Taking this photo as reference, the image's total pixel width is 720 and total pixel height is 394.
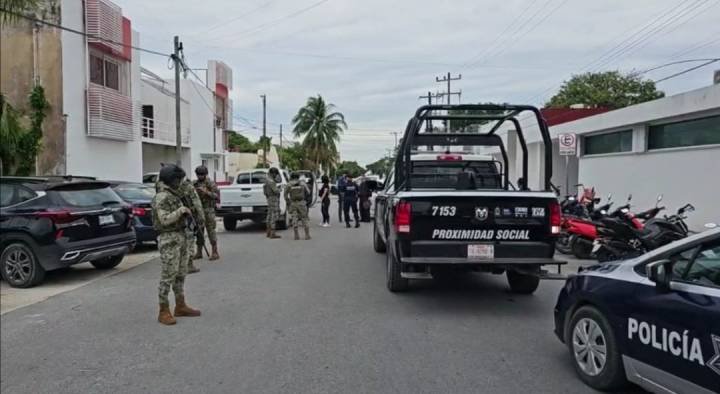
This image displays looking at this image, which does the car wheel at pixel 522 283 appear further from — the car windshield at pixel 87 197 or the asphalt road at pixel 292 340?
the car windshield at pixel 87 197

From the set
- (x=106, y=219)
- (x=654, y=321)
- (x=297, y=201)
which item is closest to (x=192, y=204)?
(x=106, y=219)

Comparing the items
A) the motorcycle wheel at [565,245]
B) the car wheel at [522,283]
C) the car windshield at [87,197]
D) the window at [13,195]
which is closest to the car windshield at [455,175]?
the car wheel at [522,283]

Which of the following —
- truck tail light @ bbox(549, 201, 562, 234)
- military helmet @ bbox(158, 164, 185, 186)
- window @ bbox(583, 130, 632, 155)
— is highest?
window @ bbox(583, 130, 632, 155)

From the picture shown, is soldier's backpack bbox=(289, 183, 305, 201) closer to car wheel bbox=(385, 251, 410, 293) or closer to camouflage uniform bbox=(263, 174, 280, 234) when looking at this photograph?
camouflage uniform bbox=(263, 174, 280, 234)

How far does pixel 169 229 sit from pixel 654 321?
4697 mm

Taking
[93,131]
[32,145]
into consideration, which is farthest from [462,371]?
[93,131]

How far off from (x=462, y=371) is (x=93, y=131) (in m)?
20.4

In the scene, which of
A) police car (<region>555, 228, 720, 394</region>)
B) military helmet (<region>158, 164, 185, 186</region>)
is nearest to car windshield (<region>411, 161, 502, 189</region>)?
military helmet (<region>158, 164, 185, 186</region>)

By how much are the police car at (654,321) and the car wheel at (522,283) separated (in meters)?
2.99

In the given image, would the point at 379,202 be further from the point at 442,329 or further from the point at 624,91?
the point at 624,91

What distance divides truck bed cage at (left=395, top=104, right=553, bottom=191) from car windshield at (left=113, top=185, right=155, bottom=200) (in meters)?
6.27

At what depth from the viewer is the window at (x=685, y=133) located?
13.9 m

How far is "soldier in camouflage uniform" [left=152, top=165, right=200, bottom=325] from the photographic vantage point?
6.16 meters

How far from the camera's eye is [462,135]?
8961 mm
